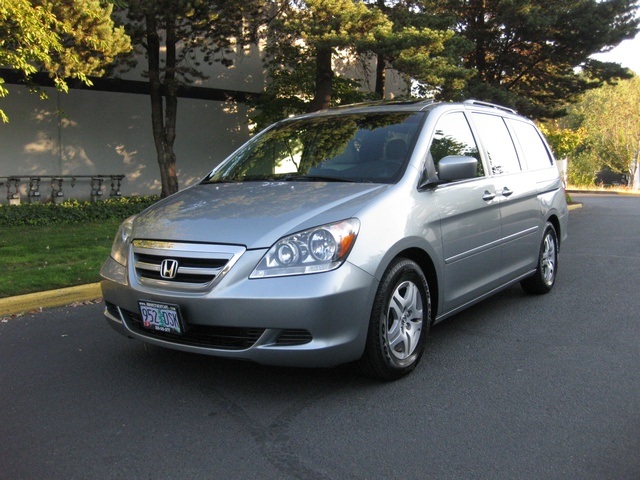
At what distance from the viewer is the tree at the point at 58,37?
752 cm

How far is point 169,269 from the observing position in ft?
12.2

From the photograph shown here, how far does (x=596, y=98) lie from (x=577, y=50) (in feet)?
116

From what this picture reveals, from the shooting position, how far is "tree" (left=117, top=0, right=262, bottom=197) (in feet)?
40.5

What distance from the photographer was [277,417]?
11.5ft

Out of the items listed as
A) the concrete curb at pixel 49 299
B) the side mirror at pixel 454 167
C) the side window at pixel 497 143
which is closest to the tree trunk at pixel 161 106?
the concrete curb at pixel 49 299

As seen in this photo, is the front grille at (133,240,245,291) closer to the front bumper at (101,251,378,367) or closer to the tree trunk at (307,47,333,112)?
the front bumper at (101,251,378,367)

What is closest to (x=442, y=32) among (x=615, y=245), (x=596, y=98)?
(x=615, y=245)

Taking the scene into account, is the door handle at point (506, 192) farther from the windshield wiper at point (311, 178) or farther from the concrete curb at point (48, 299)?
the concrete curb at point (48, 299)

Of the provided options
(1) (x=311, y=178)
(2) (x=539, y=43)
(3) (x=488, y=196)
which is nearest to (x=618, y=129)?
(2) (x=539, y=43)

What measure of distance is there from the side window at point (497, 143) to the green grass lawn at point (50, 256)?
433 centimetres

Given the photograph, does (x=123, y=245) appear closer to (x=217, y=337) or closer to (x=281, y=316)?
(x=217, y=337)

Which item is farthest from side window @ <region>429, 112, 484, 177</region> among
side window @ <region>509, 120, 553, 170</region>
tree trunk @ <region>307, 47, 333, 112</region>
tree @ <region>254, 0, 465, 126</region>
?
tree trunk @ <region>307, 47, 333, 112</region>

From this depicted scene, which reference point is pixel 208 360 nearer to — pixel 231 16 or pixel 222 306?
pixel 222 306

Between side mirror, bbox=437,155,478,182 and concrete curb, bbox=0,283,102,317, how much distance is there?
13.1 feet
